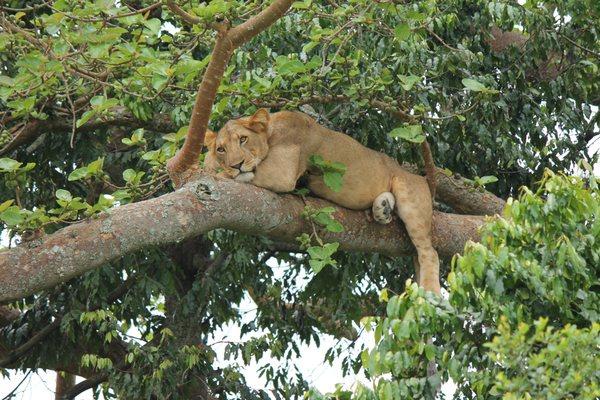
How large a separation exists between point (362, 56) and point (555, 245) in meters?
3.00

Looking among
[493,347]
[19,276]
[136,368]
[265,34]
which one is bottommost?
[493,347]

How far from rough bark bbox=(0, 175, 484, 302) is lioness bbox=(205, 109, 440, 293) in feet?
0.59

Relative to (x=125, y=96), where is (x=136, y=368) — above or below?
below

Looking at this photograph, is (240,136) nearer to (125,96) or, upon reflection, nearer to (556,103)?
(125,96)

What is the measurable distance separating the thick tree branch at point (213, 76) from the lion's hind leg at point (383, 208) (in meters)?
1.45

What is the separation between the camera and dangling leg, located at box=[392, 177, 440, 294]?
795cm

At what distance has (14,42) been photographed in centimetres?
745

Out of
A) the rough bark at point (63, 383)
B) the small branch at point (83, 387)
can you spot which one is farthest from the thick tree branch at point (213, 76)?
the rough bark at point (63, 383)

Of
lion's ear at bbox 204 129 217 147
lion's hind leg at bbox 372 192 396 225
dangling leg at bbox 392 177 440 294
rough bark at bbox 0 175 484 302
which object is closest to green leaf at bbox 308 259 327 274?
rough bark at bbox 0 175 484 302

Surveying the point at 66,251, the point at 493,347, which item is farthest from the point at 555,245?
the point at 66,251

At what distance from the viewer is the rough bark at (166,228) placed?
5.89 metres

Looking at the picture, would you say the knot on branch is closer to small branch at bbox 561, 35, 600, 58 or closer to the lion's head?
the lion's head

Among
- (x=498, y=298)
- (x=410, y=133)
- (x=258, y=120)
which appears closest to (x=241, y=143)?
(x=258, y=120)

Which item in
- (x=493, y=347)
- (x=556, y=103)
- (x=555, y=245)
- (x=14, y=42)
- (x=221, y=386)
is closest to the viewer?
(x=493, y=347)
